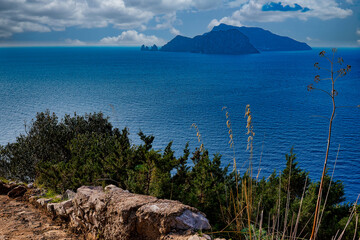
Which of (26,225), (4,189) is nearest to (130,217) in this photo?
(26,225)

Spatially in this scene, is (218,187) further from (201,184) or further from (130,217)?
(130,217)

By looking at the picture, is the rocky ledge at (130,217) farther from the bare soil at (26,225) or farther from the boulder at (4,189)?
the boulder at (4,189)

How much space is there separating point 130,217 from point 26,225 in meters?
3.33

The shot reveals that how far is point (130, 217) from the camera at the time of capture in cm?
474

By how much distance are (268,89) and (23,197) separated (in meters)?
89.5

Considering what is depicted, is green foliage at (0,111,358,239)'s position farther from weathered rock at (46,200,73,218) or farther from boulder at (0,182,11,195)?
weathered rock at (46,200,73,218)

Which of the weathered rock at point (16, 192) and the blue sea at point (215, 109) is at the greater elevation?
the weathered rock at point (16, 192)

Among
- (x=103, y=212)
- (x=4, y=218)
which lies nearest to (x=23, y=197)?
(x=4, y=218)

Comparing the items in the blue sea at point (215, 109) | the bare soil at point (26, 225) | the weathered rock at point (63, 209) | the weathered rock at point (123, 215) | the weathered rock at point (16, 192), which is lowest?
the blue sea at point (215, 109)

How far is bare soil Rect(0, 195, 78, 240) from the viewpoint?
596 centimetres

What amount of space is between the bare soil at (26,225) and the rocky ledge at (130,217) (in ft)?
1.14

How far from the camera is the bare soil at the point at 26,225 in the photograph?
5957mm

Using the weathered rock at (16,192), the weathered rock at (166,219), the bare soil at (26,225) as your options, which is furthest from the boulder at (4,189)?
the weathered rock at (166,219)

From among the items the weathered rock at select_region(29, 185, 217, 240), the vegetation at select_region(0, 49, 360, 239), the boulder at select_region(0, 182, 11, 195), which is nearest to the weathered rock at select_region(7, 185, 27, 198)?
the vegetation at select_region(0, 49, 360, 239)
